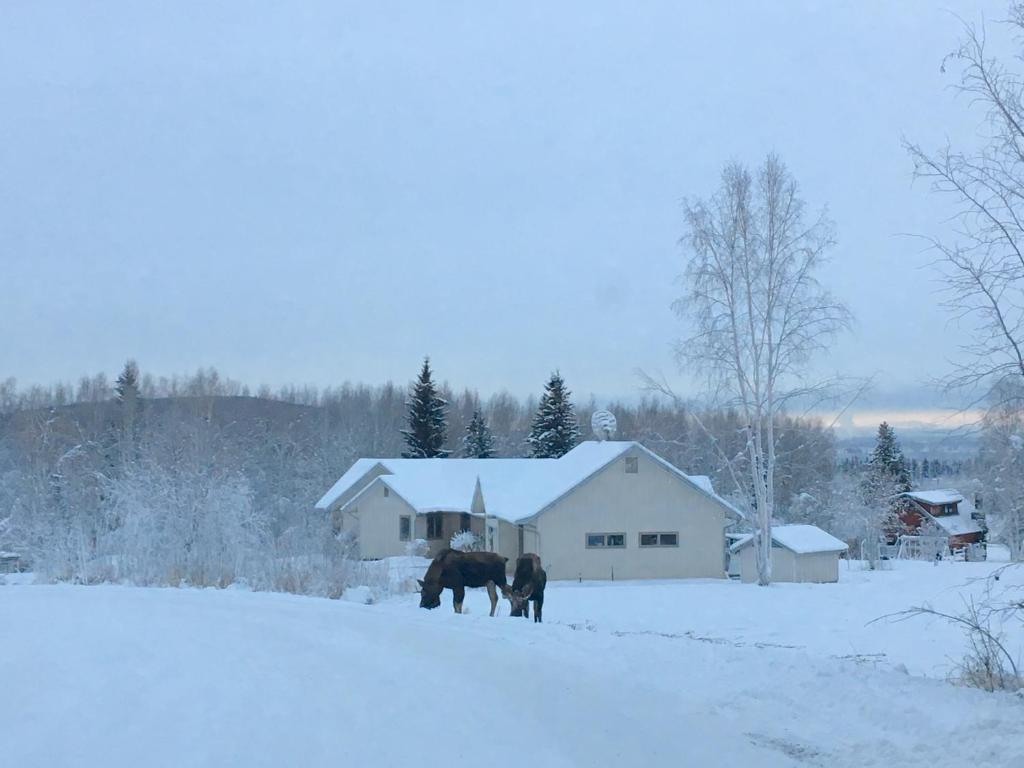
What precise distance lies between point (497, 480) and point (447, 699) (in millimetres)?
33103

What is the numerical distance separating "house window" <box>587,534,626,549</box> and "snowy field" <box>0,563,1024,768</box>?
22.2 meters

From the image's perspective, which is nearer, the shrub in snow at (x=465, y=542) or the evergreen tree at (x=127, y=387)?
the shrub in snow at (x=465, y=542)

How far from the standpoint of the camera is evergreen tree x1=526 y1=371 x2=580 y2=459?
61.4 meters

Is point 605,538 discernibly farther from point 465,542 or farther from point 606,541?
point 465,542

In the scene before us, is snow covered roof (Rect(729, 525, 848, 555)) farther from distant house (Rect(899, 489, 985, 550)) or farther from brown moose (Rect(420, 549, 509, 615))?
distant house (Rect(899, 489, 985, 550))

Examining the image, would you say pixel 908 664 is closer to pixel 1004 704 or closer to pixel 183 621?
pixel 1004 704

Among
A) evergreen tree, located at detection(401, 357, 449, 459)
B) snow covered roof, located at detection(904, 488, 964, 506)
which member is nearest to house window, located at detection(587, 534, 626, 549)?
evergreen tree, located at detection(401, 357, 449, 459)

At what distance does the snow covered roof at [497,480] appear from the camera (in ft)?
117

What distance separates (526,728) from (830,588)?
22.6 meters

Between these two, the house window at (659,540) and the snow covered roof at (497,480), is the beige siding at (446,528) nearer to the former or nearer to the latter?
the snow covered roof at (497,480)

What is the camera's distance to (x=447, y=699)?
26.6 feet

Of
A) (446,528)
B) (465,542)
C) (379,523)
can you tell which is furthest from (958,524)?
(379,523)

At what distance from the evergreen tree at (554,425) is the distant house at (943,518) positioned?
25.1 meters

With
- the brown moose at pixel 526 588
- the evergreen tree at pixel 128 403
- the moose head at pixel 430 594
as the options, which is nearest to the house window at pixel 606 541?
the brown moose at pixel 526 588
